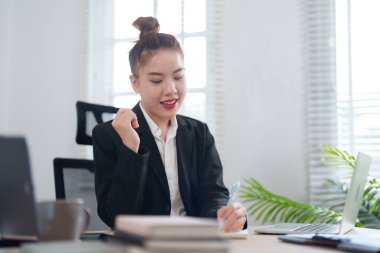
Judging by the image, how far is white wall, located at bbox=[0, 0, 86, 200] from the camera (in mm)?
3559

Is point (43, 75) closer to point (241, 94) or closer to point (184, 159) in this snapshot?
point (241, 94)

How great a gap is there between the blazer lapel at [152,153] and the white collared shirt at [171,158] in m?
0.03

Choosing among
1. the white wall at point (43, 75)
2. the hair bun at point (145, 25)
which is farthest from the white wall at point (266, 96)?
the hair bun at point (145, 25)

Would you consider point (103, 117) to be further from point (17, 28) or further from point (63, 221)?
point (17, 28)

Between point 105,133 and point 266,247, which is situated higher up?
point 105,133

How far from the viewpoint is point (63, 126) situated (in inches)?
140

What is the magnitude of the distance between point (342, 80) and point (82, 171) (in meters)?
1.66

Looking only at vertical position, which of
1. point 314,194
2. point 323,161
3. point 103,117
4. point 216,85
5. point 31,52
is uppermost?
point 31,52

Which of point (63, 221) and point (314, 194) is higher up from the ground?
point (63, 221)

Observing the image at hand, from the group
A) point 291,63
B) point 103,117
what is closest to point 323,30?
point 291,63

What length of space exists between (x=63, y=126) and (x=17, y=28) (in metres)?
0.79

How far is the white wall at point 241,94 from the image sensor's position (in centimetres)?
312

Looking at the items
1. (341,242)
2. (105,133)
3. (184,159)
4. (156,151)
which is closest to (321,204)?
(184,159)

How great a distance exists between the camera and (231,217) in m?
1.44
